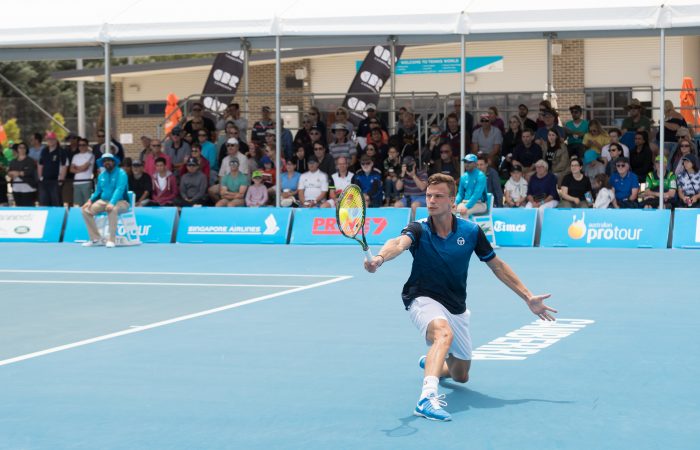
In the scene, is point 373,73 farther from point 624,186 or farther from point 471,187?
point 471,187

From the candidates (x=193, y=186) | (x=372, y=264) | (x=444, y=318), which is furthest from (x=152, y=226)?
(x=372, y=264)

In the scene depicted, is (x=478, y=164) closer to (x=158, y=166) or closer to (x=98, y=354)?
(x=158, y=166)

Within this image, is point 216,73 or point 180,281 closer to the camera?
point 180,281

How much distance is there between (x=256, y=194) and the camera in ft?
80.5

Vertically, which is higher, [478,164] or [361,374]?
[478,164]

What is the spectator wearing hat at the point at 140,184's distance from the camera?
25.4 m

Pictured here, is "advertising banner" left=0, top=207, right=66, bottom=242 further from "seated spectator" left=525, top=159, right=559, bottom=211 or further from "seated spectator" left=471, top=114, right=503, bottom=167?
"seated spectator" left=525, top=159, right=559, bottom=211

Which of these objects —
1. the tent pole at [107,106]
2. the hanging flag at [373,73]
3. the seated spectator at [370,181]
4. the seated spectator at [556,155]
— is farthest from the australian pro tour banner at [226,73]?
the seated spectator at [556,155]

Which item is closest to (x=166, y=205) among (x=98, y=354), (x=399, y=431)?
(x=98, y=354)

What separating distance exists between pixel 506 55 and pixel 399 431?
3641 cm

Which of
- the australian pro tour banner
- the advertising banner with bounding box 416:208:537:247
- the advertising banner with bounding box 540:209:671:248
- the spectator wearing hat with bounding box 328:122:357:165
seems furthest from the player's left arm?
the australian pro tour banner

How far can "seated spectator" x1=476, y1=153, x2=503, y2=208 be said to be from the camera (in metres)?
22.7

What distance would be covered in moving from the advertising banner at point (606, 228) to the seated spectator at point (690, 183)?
0.75m

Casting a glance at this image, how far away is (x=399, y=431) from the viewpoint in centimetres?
721
